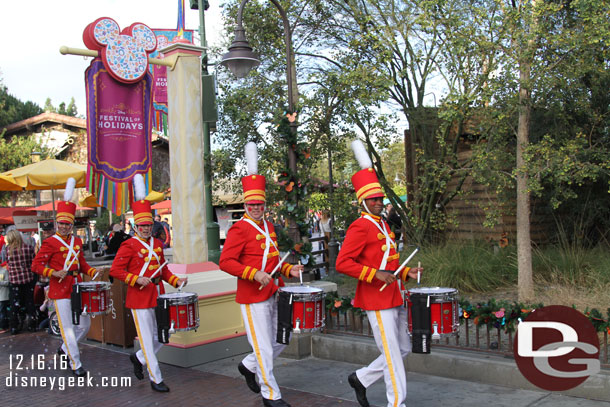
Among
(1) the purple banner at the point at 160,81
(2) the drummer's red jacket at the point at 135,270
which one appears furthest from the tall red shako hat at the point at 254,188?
(1) the purple banner at the point at 160,81

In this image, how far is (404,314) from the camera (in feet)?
17.7

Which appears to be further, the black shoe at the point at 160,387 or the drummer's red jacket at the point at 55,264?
the drummer's red jacket at the point at 55,264

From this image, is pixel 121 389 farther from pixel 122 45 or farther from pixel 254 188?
pixel 122 45

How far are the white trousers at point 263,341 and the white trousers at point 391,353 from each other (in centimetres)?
89

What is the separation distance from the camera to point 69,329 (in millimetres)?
7473

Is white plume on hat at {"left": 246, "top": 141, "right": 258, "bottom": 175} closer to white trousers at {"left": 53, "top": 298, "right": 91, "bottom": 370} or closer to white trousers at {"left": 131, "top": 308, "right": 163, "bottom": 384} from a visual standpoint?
white trousers at {"left": 131, "top": 308, "right": 163, "bottom": 384}

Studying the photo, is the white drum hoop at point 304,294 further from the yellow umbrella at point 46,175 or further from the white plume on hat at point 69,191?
the yellow umbrella at point 46,175

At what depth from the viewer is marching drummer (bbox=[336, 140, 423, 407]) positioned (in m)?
5.11

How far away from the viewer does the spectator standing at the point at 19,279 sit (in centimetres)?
1092

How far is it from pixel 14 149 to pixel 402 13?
21549mm

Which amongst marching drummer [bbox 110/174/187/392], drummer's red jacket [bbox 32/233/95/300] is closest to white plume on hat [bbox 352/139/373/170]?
marching drummer [bbox 110/174/187/392]

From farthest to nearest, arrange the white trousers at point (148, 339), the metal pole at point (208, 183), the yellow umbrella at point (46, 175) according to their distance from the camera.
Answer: the metal pole at point (208, 183)
the yellow umbrella at point (46, 175)
the white trousers at point (148, 339)

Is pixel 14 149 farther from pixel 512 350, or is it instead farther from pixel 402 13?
pixel 512 350

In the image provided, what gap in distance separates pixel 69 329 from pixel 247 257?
3.01m
